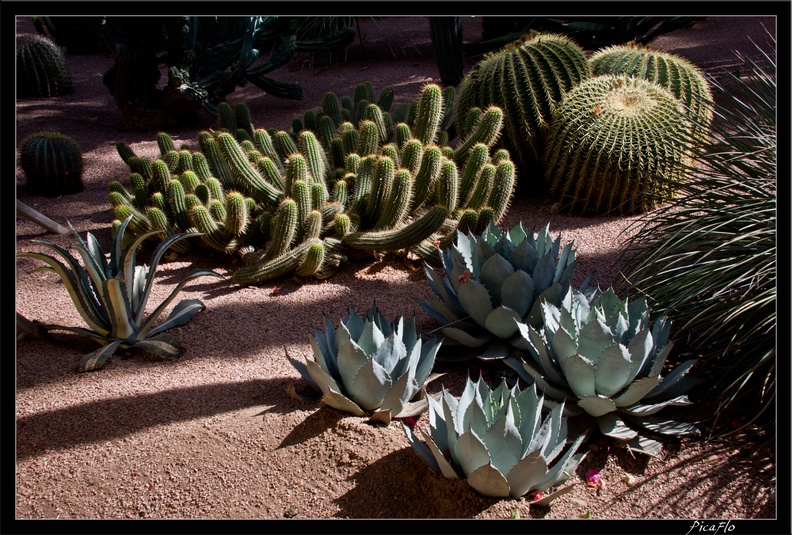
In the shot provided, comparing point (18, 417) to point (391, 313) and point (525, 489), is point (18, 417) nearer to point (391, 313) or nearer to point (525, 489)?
point (391, 313)

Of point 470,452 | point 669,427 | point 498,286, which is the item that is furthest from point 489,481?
point 498,286

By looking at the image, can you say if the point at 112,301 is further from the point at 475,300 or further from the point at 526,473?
the point at 526,473

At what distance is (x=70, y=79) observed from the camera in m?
8.50

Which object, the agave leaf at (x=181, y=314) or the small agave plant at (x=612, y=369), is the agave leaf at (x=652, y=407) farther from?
the agave leaf at (x=181, y=314)

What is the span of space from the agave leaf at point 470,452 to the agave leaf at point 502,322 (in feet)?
2.81

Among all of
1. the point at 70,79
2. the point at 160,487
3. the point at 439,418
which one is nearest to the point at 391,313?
the point at 439,418

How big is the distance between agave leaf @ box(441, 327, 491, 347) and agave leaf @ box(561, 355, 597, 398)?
0.55 m

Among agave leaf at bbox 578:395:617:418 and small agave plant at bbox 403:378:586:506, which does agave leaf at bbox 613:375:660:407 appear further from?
small agave plant at bbox 403:378:586:506

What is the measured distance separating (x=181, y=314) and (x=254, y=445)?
1.16m

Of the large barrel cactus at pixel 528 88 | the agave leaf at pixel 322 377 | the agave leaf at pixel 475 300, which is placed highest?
the large barrel cactus at pixel 528 88

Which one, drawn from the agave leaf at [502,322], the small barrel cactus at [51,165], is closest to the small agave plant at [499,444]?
the agave leaf at [502,322]

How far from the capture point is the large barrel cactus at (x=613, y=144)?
443 cm

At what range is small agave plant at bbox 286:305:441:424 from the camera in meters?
2.52

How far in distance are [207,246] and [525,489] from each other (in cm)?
288
